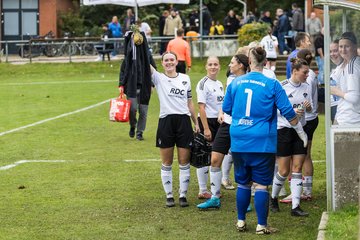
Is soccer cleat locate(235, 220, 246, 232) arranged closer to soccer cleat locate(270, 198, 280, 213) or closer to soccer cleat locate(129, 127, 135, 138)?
soccer cleat locate(270, 198, 280, 213)

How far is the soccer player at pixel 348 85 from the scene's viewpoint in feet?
36.3

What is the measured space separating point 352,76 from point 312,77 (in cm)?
97

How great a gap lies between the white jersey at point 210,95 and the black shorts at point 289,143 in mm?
1231

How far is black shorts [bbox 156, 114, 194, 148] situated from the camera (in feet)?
39.3

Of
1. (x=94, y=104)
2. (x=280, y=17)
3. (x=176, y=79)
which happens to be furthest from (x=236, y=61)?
(x=280, y=17)

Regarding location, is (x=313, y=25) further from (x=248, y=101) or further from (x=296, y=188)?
(x=248, y=101)

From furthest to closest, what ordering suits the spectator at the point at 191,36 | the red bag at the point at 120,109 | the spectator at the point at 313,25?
the spectator at the point at 191,36, the spectator at the point at 313,25, the red bag at the point at 120,109

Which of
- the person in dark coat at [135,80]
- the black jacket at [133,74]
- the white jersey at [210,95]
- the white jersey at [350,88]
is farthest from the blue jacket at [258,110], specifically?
the black jacket at [133,74]

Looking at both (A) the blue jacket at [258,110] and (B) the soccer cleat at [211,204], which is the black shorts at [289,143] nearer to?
(B) the soccer cleat at [211,204]

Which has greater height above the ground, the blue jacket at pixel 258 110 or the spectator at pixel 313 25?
the spectator at pixel 313 25

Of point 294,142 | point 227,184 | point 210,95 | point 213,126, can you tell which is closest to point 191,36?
point 227,184

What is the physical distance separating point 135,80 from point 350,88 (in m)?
6.84

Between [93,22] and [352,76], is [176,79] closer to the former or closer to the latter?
[352,76]

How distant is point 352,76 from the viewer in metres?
11.1
